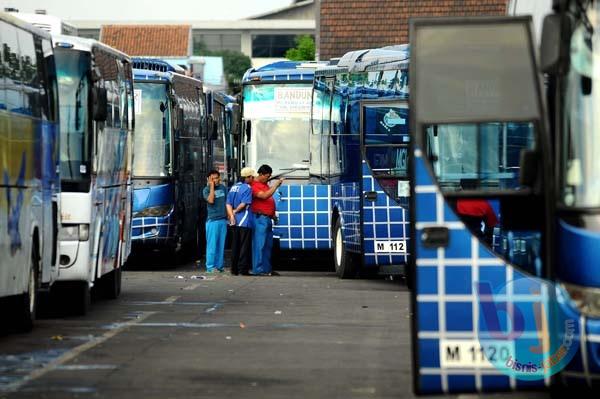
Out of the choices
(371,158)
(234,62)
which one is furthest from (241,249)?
(234,62)

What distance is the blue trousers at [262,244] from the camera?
28672mm

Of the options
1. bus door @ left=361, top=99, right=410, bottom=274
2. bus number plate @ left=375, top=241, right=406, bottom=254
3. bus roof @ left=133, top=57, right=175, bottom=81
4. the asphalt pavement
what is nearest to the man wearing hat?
bus roof @ left=133, top=57, right=175, bottom=81

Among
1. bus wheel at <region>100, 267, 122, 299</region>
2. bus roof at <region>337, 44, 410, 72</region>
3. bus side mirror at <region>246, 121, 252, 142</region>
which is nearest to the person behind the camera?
bus wheel at <region>100, 267, 122, 299</region>

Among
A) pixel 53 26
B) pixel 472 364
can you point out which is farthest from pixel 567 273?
pixel 53 26

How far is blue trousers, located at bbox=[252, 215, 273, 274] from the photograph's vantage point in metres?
28.7

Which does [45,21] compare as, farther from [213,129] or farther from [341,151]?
[213,129]

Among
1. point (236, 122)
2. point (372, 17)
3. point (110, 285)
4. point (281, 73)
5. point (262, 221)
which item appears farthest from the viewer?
point (372, 17)

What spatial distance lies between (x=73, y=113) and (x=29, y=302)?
10.3ft

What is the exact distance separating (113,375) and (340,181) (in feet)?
46.5

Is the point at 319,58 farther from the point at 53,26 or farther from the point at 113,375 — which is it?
the point at 113,375

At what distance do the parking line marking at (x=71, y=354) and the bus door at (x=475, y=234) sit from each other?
11.5ft

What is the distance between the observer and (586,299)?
945cm

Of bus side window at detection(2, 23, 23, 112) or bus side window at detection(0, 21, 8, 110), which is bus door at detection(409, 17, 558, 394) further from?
bus side window at detection(2, 23, 23, 112)

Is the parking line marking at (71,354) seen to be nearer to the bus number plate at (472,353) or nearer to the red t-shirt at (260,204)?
the bus number plate at (472,353)
